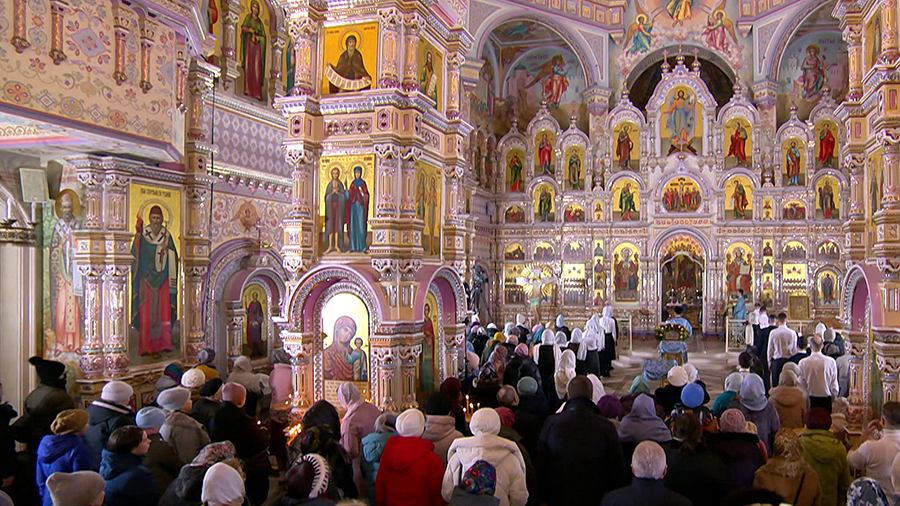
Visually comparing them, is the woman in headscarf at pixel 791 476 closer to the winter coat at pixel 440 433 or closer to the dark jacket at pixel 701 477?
the dark jacket at pixel 701 477

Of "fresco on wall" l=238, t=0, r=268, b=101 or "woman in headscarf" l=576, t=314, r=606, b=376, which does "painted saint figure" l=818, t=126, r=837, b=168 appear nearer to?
"woman in headscarf" l=576, t=314, r=606, b=376

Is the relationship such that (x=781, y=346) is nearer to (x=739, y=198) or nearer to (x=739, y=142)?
(x=739, y=198)

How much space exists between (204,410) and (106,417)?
0.89 metres

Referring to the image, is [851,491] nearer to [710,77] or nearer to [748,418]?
[748,418]

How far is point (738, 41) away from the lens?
2134 cm

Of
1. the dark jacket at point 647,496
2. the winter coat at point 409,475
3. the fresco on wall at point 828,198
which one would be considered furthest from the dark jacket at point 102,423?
the fresco on wall at point 828,198

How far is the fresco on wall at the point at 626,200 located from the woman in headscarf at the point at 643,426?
1752 cm

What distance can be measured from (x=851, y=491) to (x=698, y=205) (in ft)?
62.0

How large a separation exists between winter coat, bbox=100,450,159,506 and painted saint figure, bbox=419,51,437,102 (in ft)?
19.2

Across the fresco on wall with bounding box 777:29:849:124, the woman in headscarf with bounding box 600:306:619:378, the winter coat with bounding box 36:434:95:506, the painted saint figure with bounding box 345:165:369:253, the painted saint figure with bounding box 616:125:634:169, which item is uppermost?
the fresco on wall with bounding box 777:29:849:124

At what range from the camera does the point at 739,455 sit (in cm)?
422

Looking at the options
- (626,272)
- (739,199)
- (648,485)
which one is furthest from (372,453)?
(739,199)

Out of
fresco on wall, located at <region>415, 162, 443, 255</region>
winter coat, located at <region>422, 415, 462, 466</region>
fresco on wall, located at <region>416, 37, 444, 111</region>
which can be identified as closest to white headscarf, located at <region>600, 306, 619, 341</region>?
fresco on wall, located at <region>415, 162, 443, 255</region>

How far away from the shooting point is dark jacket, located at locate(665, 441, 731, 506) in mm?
3998
